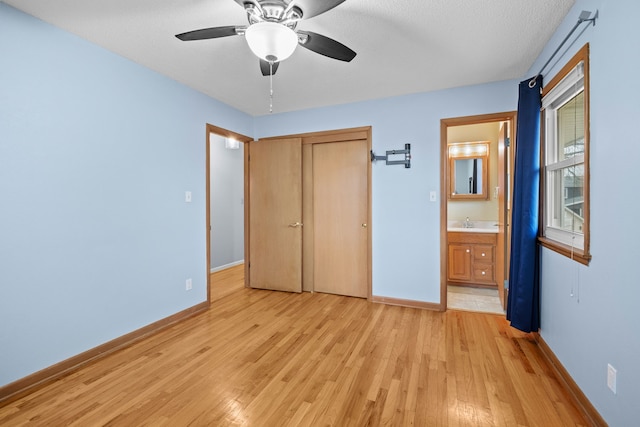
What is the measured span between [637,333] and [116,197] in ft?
10.9

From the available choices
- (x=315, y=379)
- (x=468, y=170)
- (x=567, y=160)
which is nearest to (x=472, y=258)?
(x=468, y=170)

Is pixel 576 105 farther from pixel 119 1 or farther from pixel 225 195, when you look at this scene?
pixel 225 195

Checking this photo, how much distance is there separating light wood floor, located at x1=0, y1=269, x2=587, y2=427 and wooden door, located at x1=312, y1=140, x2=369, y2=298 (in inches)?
35.2

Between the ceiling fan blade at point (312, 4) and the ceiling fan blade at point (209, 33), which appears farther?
the ceiling fan blade at point (209, 33)

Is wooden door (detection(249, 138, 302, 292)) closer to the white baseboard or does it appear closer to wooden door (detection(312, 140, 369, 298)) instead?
wooden door (detection(312, 140, 369, 298))

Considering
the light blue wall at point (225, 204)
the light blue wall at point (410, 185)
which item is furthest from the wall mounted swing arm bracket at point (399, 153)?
the light blue wall at point (225, 204)

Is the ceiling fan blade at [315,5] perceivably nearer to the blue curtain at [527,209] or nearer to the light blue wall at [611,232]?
the light blue wall at [611,232]

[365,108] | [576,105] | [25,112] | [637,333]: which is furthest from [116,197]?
[576,105]

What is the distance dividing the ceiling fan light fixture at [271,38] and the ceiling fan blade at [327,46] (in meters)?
0.20

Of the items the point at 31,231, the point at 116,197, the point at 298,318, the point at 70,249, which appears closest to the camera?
the point at 31,231

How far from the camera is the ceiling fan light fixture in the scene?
1.52 meters

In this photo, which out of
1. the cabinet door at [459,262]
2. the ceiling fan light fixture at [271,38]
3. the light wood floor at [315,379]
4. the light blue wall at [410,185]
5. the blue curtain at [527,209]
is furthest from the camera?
the cabinet door at [459,262]

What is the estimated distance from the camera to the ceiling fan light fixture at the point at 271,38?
1525 millimetres

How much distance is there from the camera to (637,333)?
1261 mm
